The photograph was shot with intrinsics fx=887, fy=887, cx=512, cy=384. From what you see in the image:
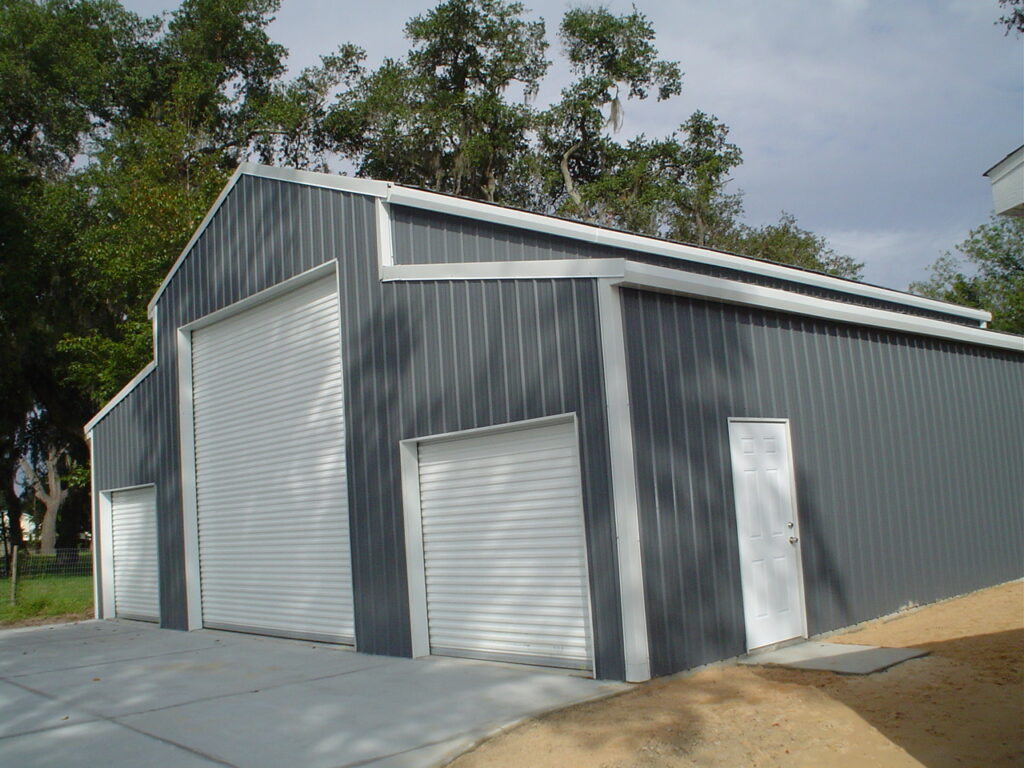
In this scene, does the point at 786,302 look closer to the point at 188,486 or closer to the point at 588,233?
the point at 588,233

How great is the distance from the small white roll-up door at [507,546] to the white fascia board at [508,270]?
1310 mm

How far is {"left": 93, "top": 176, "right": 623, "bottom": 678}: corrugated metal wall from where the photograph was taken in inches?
287

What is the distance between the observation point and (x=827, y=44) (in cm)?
1695

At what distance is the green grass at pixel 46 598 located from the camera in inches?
619

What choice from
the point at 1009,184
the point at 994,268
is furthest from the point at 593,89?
the point at 1009,184

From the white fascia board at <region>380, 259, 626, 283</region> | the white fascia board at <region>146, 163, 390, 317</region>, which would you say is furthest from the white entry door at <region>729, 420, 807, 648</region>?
the white fascia board at <region>146, 163, 390, 317</region>

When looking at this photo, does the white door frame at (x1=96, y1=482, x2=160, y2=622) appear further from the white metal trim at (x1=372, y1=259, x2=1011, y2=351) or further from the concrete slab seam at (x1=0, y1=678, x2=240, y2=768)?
the white metal trim at (x1=372, y1=259, x2=1011, y2=351)

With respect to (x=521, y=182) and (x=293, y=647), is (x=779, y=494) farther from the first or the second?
(x=521, y=182)

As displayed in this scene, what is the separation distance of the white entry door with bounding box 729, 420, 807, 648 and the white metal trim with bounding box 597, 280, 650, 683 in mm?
1315

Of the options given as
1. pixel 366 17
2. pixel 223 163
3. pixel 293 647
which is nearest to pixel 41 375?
pixel 223 163

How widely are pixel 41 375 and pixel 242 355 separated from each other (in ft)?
62.6

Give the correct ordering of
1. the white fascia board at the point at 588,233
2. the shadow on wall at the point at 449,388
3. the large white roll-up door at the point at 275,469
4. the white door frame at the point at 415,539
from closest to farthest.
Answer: the shadow on wall at the point at 449,388
the white door frame at the point at 415,539
the white fascia board at the point at 588,233
the large white roll-up door at the point at 275,469

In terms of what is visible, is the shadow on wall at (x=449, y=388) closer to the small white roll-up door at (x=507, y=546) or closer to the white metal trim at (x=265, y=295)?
the small white roll-up door at (x=507, y=546)

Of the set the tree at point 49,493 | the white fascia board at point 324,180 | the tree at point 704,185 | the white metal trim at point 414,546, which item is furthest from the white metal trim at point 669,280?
the tree at point 49,493
